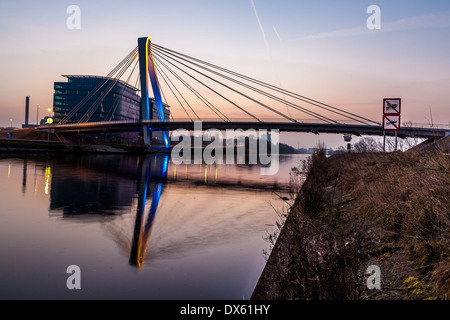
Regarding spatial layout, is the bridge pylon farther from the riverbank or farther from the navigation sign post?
the riverbank

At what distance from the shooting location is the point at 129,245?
321 inches

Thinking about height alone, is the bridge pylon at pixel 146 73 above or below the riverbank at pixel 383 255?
above

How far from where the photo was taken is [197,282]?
239 inches

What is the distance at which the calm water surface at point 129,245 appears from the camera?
18.8 ft

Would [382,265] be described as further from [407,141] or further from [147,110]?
[147,110]

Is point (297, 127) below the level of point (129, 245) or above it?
above

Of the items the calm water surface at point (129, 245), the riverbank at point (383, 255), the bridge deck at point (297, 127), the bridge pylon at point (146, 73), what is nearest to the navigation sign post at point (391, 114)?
the calm water surface at point (129, 245)

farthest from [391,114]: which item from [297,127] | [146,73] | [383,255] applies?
[146,73]

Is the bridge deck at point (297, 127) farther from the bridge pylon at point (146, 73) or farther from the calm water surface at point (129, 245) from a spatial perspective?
the calm water surface at point (129, 245)

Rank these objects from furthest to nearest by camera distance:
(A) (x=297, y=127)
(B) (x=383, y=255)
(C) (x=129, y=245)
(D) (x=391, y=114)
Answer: (A) (x=297, y=127), (D) (x=391, y=114), (C) (x=129, y=245), (B) (x=383, y=255)

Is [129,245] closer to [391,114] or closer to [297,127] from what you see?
[391,114]

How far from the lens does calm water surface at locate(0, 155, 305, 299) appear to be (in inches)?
225

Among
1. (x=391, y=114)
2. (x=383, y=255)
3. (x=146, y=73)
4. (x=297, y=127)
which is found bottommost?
(x=383, y=255)

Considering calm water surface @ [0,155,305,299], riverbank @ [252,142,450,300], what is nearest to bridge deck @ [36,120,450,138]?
calm water surface @ [0,155,305,299]
